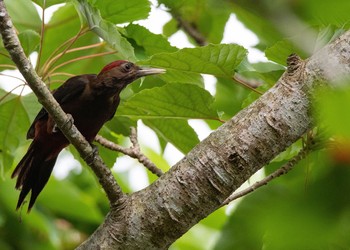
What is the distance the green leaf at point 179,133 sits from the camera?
2623mm

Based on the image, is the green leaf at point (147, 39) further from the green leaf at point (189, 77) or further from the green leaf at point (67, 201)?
the green leaf at point (67, 201)

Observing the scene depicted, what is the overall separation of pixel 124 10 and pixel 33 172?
3.91 ft

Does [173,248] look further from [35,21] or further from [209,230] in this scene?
[35,21]

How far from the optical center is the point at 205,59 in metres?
2.15

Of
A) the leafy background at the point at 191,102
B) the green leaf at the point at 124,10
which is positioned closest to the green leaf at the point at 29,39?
the leafy background at the point at 191,102

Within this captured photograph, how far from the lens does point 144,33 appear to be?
2.48 metres

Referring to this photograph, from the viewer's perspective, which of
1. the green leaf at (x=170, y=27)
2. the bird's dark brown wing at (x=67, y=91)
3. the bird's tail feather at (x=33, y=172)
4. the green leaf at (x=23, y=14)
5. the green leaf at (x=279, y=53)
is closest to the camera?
the green leaf at (x=279, y=53)

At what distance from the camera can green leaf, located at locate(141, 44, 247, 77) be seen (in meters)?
2.08

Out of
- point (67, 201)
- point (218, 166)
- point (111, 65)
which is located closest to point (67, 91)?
point (111, 65)

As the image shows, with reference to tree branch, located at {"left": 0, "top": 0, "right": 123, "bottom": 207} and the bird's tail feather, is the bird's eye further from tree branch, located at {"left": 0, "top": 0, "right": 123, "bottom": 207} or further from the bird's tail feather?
tree branch, located at {"left": 0, "top": 0, "right": 123, "bottom": 207}

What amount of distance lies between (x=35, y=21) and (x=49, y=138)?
0.65m

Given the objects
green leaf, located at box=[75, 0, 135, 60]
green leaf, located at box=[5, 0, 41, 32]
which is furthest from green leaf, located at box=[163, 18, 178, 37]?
green leaf, located at box=[75, 0, 135, 60]

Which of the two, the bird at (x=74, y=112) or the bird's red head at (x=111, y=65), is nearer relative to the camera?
the bird at (x=74, y=112)

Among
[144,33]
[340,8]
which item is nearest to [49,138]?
[144,33]
